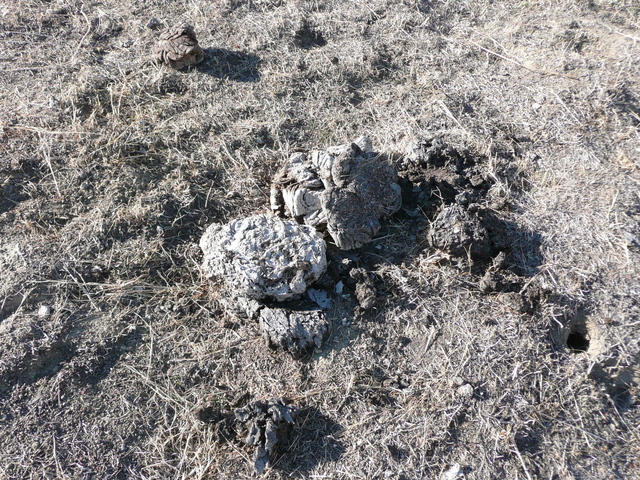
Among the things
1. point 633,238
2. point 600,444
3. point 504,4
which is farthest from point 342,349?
point 504,4

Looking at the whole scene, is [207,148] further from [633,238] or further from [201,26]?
[633,238]

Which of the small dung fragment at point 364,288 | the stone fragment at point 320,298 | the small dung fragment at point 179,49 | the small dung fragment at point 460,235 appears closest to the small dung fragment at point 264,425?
the stone fragment at point 320,298

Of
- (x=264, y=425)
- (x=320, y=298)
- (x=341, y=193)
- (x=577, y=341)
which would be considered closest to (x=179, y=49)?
(x=341, y=193)

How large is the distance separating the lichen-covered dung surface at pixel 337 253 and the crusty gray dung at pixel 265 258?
0.15 m

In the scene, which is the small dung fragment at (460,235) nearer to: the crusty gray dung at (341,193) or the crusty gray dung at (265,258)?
the crusty gray dung at (341,193)

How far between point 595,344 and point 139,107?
3752 millimetres

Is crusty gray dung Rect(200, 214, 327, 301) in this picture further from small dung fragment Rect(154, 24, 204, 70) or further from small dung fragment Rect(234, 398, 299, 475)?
small dung fragment Rect(154, 24, 204, 70)

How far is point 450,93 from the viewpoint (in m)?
4.13

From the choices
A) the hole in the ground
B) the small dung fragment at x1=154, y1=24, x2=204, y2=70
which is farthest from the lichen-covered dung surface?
the small dung fragment at x1=154, y1=24, x2=204, y2=70

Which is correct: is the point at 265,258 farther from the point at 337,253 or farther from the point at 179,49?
the point at 179,49

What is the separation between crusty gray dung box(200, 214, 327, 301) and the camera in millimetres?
2943

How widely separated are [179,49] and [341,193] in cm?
209

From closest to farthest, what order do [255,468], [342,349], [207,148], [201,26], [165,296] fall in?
[255,468] → [342,349] → [165,296] → [207,148] → [201,26]

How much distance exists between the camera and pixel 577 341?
3051 mm
